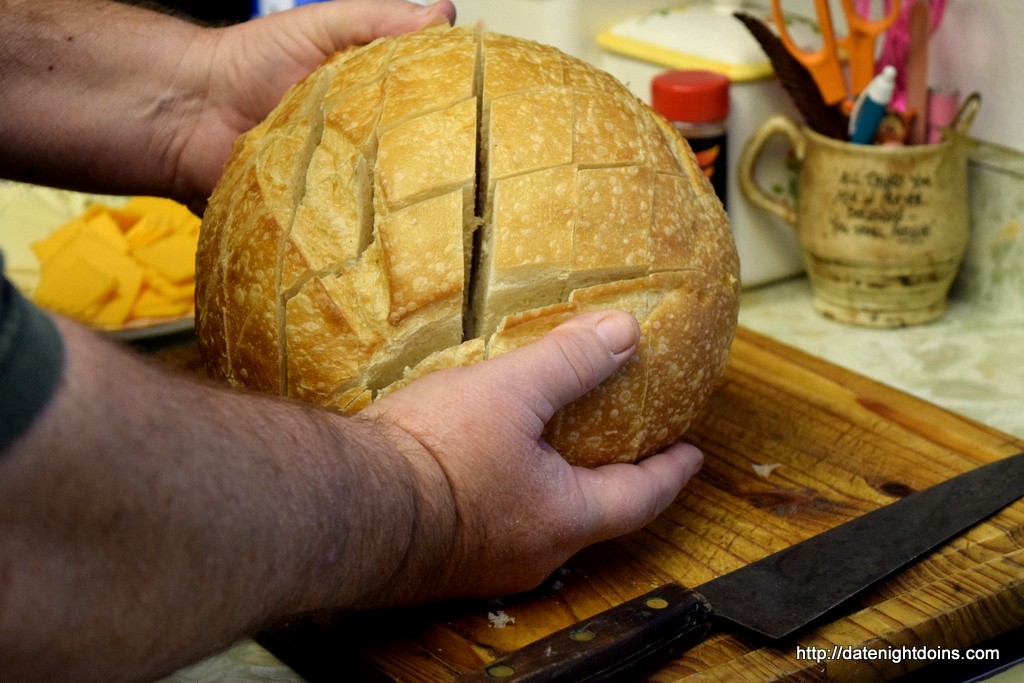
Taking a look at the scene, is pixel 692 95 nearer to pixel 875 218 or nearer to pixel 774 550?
pixel 875 218

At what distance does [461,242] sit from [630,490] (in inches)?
13.8

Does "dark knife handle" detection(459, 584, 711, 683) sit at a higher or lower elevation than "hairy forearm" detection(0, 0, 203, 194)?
lower

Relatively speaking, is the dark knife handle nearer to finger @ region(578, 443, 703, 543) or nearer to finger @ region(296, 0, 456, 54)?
finger @ region(578, 443, 703, 543)

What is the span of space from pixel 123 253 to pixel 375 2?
868mm

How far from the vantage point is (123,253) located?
86.7 inches

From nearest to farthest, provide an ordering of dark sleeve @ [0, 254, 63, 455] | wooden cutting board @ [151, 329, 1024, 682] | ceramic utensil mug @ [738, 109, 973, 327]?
dark sleeve @ [0, 254, 63, 455] < wooden cutting board @ [151, 329, 1024, 682] < ceramic utensil mug @ [738, 109, 973, 327]

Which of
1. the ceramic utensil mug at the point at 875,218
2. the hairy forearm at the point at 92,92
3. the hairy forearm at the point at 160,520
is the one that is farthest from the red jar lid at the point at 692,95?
the hairy forearm at the point at 160,520

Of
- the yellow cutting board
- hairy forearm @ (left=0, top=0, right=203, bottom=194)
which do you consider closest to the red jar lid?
the yellow cutting board

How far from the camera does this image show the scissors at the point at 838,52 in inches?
78.4

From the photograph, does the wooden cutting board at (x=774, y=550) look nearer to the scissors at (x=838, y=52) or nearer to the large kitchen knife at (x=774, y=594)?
the large kitchen knife at (x=774, y=594)

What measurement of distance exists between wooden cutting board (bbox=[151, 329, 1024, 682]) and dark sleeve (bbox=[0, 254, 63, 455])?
0.58 m

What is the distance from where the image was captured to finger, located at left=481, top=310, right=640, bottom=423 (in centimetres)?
120

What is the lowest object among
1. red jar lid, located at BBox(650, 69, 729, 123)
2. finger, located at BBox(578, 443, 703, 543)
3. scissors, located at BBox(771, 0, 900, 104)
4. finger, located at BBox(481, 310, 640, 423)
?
finger, located at BBox(578, 443, 703, 543)

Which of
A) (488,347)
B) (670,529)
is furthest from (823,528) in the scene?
(488,347)
